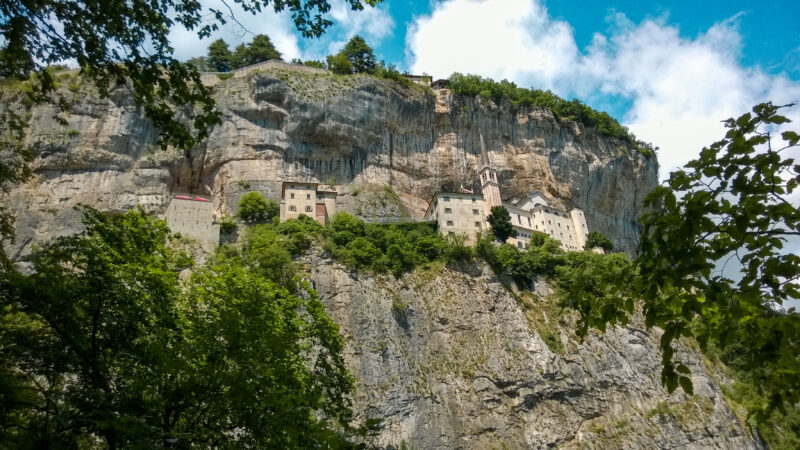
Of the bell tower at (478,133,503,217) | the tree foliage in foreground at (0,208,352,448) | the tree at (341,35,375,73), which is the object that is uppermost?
the tree at (341,35,375,73)

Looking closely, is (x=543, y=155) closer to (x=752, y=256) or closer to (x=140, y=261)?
(x=140, y=261)

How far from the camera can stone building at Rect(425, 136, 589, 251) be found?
1951 inches

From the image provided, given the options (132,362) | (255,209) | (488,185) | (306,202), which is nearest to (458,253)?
(306,202)

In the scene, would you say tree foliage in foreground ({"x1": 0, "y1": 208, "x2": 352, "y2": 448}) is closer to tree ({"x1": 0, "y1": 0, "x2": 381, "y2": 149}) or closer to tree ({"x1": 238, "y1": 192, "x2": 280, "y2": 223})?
tree ({"x1": 0, "y1": 0, "x2": 381, "y2": 149})

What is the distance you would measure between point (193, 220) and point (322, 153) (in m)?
15.5

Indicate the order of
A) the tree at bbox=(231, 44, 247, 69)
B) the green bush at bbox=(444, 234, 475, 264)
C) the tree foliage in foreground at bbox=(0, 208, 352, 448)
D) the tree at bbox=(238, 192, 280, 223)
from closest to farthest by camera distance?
1. the tree foliage in foreground at bbox=(0, 208, 352, 448)
2. the green bush at bbox=(444, 234, 475, 264)
3. the tree at bbox=(238, 192, 280, 223)
4. the tree at bbox=(231, 44, 247, 69)

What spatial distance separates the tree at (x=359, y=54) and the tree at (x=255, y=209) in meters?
22.0

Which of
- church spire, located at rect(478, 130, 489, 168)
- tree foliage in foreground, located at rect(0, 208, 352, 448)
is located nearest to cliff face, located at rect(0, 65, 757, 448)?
church spire, located at rect(478, 130, 489, 168)

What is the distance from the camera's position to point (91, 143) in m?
45.3

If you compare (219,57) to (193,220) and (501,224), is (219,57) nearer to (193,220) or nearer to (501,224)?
(193,220)

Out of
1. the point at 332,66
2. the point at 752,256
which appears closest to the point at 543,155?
the point at 332,66

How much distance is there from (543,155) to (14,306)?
56113mm

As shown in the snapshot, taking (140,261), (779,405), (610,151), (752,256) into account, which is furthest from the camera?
(610,151)

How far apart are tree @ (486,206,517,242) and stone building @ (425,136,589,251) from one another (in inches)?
23.9
